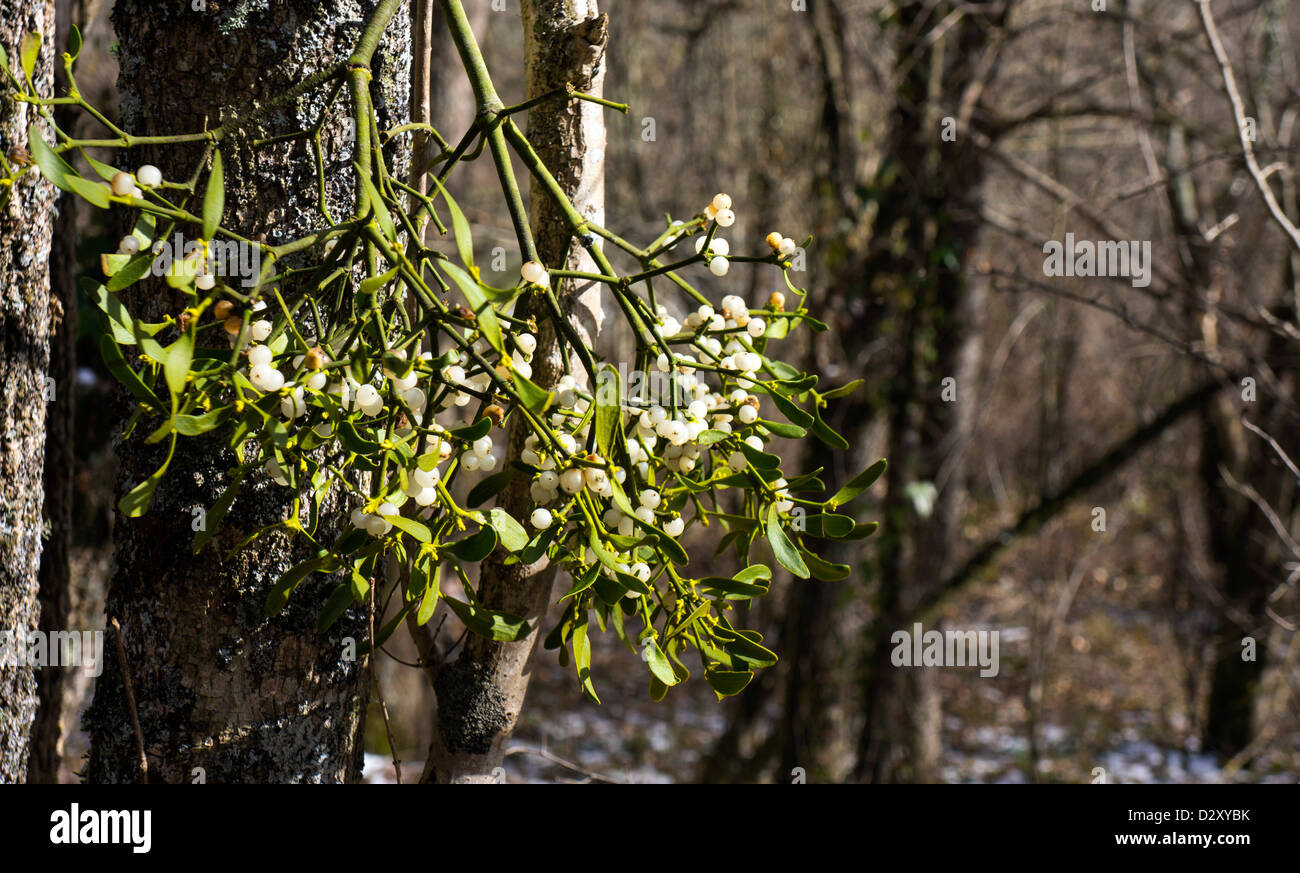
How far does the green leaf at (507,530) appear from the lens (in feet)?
2.39

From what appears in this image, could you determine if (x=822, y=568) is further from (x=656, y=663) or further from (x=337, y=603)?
(x=337, y=603)

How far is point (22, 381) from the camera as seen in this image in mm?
989

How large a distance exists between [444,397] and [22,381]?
19.6 inches

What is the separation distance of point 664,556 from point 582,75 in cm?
49

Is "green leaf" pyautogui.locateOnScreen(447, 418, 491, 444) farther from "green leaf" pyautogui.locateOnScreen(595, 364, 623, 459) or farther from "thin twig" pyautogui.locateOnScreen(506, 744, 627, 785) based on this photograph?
"thin twig" pyautogui.locateOnScreen(506, 744, 627, 785)

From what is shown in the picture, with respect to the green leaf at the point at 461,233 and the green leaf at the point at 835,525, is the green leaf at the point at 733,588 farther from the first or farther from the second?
the green leaf at the point at 461,233

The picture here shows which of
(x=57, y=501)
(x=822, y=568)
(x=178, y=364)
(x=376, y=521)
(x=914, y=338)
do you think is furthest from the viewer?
(x=914, y=338)

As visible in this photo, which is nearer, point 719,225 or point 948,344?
point 719,225

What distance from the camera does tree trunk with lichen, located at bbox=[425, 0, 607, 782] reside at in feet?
3.22

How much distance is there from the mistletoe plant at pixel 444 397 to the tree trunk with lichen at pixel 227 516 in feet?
0.12

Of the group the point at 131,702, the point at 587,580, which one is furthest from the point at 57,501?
the point at 587,580

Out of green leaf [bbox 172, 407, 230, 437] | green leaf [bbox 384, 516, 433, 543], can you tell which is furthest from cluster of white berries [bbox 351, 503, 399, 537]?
green leaf [bbox 172, 407, 230, 437]

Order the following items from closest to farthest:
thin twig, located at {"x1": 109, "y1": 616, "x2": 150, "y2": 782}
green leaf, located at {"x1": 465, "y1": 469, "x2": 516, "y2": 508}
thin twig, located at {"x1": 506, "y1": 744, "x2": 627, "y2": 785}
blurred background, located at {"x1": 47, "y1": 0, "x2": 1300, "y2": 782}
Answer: green leaf, located at {"x1": 465, "y1": 469, "x2": 516, "y2": 508} → thin twig, located at {"x1": 109, "y1": 616, "x2": 150, "y2": 782} → thin twig, located at {"x1": 506, "y1": 744, "x2": 627, "y2": 785} → blurred background, located at {"x1": 47, "y1": 0, "x2": 1300, "y2": 782}
